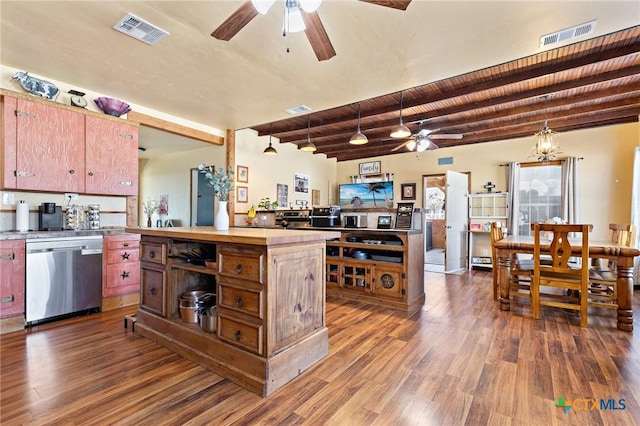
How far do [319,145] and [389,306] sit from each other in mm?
4619

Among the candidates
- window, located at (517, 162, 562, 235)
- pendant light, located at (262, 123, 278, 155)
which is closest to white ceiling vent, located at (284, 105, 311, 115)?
pendant light, located at (262, 123, 278, 155)

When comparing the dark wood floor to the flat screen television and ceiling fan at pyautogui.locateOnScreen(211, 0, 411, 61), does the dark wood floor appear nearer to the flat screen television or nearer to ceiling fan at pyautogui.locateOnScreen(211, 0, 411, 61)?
ceiling fan at pyautogui.locateOnScreen(211, 0, 411, 61)

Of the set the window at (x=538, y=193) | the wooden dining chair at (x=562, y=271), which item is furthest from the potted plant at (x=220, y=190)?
the window at (x=538, y=193)

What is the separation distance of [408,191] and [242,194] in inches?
166

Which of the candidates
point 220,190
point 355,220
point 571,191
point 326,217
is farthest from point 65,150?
point 571,191

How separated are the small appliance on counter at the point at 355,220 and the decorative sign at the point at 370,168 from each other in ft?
13.1

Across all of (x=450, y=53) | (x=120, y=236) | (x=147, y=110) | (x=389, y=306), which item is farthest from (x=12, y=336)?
(x=450, y=53)

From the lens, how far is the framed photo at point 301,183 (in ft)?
23.9

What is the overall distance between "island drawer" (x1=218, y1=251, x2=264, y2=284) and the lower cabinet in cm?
191

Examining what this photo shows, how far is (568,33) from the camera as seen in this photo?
2.57m

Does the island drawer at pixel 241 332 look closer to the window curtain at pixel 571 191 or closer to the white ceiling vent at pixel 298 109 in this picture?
the white ceiling vent at pixel 298 109

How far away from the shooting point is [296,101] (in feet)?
13.9

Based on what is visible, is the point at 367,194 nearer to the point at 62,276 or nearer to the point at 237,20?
the point at 237,20

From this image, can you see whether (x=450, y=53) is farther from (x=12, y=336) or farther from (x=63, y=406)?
(x=12, y=336)
